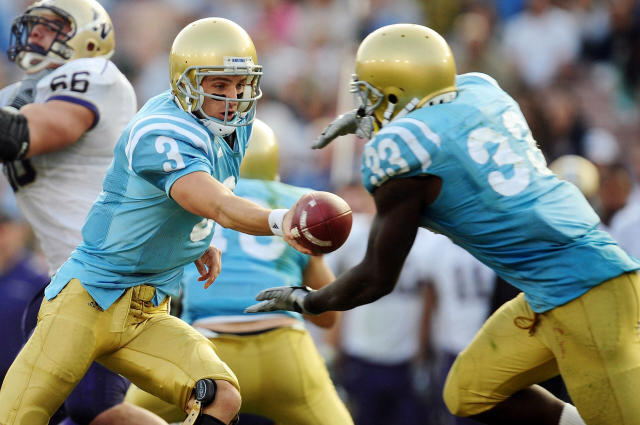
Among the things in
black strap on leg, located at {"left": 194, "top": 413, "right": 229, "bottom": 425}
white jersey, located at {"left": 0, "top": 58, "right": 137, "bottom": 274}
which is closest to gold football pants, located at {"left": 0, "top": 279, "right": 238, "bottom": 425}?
black strap on leg, located at {"left": 194, "top": 413, "right": 229, "bottom": 425}

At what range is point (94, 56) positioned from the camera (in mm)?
4715

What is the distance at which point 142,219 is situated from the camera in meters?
3.61

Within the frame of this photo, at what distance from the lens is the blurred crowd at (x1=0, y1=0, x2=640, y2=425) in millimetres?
7152

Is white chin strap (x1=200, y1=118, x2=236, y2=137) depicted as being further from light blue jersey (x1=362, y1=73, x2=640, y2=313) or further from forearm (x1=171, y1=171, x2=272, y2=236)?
light blue jersey (x1=362, y1=73, x2=640, y2=313)

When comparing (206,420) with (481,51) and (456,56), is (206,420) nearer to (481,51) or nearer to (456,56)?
(481,51)

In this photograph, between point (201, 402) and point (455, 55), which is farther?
point (455, 55)

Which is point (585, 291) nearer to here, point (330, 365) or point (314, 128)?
point (330, 365)

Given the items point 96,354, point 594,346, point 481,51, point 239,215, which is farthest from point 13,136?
point 481,51

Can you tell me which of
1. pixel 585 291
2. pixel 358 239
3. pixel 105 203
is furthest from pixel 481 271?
pixel 105 203

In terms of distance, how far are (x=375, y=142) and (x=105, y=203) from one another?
3.50ft

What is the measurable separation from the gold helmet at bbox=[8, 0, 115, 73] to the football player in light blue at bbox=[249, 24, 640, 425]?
1600 mm

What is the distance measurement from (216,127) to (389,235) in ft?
2.56

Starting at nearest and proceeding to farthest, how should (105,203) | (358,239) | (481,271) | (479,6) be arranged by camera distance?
(105,203)
(481,271)
(358,239)
(479,6)

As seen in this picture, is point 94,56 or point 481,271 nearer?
point 94,56
